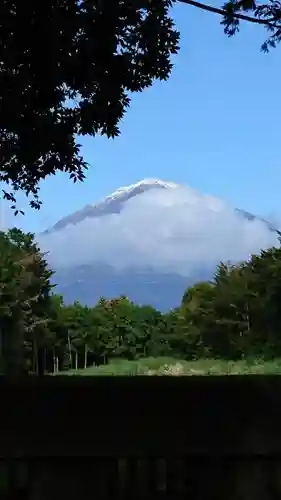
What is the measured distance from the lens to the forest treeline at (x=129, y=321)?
56.1 m

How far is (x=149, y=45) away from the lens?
6688 millimetres

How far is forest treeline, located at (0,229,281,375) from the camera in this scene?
184ft

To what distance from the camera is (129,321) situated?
88.6 meters

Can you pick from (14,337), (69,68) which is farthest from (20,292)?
(69,68)

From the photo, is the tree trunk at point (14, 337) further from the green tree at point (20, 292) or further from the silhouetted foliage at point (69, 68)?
the silhouetted foliage at point (69, 68)

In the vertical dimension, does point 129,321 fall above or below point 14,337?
above
